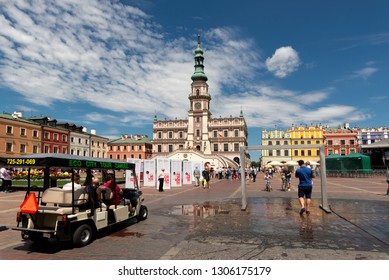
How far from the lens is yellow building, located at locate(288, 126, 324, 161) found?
84938 mm

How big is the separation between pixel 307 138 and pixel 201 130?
32476 mm

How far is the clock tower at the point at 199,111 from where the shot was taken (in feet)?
289

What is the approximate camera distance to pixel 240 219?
9812mm

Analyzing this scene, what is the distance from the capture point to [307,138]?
3391 inches

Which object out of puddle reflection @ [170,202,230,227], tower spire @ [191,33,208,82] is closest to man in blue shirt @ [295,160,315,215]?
puddle reflection @ [170,202,230,227]

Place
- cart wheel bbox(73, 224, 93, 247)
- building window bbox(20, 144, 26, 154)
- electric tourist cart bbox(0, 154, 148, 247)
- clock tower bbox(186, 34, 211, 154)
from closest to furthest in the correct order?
electric tourist cart bbox(0, 154, 148, 247) → cart wheel bbox(73, 224, 93, 247) → building window bbox(20, 144, 26, 154) → clock tower bbox(186, 34, 211, 154)

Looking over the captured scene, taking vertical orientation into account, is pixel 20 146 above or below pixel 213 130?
below

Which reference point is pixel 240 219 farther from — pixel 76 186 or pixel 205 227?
pixel 76 186

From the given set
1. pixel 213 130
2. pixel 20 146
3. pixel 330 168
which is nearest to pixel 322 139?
pixel 213 130

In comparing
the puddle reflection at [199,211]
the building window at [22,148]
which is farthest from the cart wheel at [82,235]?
the building window at [22,148]

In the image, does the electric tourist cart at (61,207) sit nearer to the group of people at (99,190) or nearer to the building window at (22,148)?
the group of people at (99,190)

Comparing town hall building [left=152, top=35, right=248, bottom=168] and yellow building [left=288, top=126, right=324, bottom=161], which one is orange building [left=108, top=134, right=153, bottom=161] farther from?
yellow building [left=288, top=126, right=324, bottom=161]

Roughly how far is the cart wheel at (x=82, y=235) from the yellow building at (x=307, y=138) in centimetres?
8493

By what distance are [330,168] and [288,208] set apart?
3921cm
